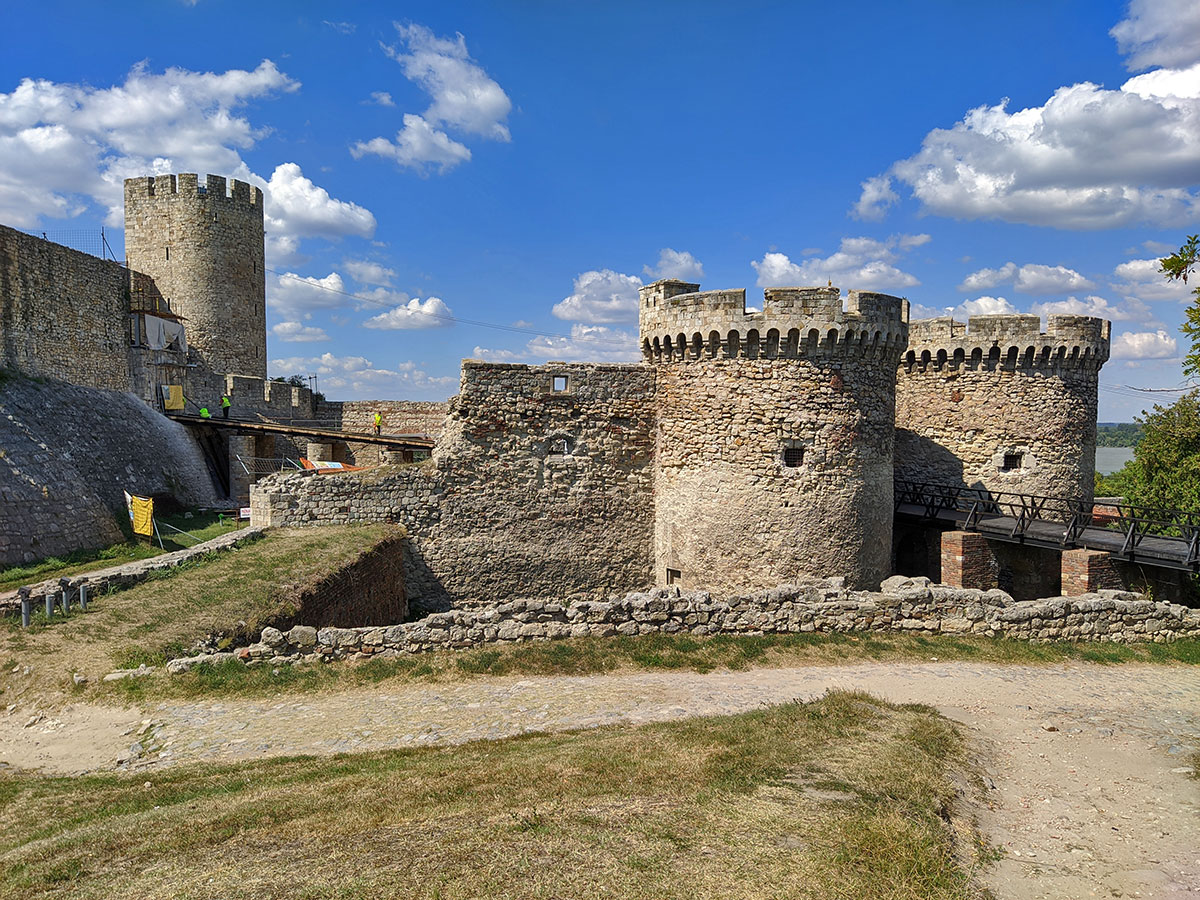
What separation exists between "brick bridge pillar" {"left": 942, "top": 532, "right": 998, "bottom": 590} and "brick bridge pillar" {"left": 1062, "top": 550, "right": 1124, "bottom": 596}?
2.07 meters

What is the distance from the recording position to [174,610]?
→ 1222 cm

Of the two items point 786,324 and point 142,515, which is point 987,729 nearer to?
point 786,324

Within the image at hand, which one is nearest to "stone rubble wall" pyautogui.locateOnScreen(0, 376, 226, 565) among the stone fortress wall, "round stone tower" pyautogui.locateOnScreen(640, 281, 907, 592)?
the stone fortress wall

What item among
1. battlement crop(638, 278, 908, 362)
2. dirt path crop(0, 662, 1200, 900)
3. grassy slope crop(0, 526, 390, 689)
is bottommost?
dirt path crop(0, 662, 1200, 900)

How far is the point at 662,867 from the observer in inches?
215

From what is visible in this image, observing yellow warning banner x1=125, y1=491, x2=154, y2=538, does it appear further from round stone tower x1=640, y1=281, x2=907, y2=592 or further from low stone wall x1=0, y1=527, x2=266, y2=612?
round stone tower x1=640, y1=281, x2=907, y2=592

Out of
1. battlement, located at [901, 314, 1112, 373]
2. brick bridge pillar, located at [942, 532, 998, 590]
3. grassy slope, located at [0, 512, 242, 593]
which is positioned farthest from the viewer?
battlement, located at [901, 314, 1112, 373]

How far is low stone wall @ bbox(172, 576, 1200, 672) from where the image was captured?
40.8 ft

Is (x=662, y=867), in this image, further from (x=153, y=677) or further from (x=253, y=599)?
(x=253, y=599)

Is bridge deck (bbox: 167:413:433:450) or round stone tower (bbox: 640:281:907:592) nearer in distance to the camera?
round stone tower (bbox: 640:281:907:592)

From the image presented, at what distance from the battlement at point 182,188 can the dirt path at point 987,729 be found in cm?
2835

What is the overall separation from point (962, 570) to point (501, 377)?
40.6 feet

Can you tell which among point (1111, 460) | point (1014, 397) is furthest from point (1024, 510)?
point (1111, 460)

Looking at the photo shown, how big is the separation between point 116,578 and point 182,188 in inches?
970
